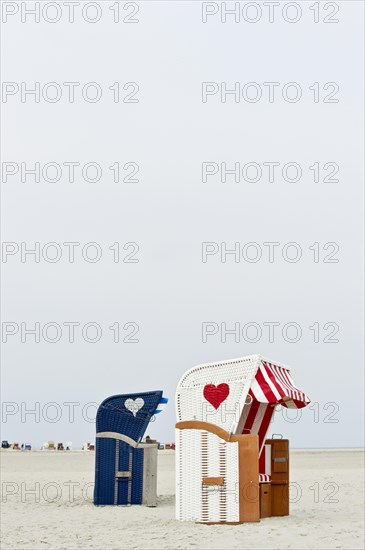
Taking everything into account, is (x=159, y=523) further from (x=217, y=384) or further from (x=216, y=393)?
(x=217, y=384)

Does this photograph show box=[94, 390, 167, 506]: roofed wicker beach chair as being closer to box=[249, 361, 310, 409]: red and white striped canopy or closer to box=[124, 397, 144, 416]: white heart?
box=[124, 397, 144, 416]: white heart

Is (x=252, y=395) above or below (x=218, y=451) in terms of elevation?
above

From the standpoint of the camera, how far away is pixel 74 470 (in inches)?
991

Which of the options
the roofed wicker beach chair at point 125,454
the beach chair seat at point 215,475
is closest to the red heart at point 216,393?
the beach chair seat at point 215,475

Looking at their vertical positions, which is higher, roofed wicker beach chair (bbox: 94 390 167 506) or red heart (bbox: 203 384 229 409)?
red heart (bbox: 203 384 229 409)

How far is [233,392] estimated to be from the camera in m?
11.8

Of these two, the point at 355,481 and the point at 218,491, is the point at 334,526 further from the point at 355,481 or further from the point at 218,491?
the point at 355,481

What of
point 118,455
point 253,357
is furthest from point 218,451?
point 118,455

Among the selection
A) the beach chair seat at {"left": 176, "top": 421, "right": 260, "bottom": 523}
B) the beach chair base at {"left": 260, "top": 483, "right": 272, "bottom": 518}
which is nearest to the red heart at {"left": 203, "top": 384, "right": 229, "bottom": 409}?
the beach chair seat at {"left": 176, "top": 421, "right": 260, "bottom": 523}

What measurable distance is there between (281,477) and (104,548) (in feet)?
11.4

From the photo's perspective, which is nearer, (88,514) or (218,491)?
(218,491)

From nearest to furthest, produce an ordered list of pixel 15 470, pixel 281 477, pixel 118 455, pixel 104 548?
pixel 104 548 → pixel 281 477 → pixel 118 455 → pixel 15 470

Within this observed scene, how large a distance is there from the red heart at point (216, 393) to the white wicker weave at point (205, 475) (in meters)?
0.43

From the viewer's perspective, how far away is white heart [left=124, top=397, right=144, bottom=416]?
1450 centimetres
